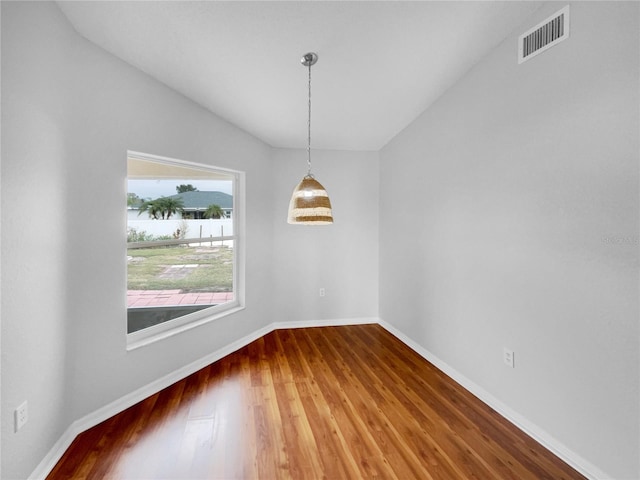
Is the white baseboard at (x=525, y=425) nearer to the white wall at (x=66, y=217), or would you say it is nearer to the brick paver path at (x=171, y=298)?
the brick paver path at (x=171, y=298)

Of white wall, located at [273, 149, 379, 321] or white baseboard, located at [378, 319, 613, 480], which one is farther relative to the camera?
white wall, located at [273, 149, 379, 321]

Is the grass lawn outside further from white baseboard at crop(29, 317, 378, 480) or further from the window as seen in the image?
white baseboard at crop(29, 317, 378, 480)

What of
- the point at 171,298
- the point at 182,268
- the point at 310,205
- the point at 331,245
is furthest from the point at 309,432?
the point at 331,245

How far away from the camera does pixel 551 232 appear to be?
1.92 metres

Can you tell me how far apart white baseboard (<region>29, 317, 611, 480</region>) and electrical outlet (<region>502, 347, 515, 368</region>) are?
1.11 feet

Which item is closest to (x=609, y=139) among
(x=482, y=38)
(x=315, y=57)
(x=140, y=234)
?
(x=482, y=38)

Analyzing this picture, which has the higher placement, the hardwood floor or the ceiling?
the ceiling

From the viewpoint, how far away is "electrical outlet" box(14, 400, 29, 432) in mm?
1457

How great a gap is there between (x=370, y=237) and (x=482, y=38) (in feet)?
8.69

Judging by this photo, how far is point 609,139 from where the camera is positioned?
160cm

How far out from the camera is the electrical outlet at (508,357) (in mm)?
2191

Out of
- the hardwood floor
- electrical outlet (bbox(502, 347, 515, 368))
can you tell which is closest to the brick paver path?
the hardwood floor

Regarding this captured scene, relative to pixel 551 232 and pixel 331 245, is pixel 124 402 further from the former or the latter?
pixel 551 232

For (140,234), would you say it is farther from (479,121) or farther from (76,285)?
(479,121)
